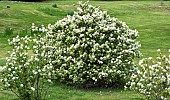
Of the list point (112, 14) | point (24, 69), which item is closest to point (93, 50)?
point (24, 69)

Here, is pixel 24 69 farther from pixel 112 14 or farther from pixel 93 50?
pixel 112 14

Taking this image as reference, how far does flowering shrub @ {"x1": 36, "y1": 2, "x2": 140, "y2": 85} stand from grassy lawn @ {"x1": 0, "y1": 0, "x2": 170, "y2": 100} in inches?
18.0

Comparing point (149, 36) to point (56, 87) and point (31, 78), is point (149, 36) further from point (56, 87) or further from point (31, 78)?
point (31, 78)

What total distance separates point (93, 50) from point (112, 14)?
2233 centimetres

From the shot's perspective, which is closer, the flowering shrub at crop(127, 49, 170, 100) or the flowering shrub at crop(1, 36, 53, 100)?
the flowering shrub at crop(127, 49, 170, 100)

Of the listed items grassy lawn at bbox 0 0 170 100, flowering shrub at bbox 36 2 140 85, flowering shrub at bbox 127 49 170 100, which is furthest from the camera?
flowering shrub at bbox 36 2 140 85

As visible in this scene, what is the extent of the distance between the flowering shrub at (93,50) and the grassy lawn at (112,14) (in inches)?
18.0

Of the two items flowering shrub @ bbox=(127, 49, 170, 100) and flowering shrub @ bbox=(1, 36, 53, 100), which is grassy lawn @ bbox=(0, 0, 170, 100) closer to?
flowering shrub @ bbox=(1, 36, 53, 100)

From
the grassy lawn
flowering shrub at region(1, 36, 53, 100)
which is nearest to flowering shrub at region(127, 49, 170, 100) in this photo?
the grassy lawn

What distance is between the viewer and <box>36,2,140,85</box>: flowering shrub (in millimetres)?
12680

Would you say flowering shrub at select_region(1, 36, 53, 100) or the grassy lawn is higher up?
flowering shrub at select_region(1, 36, 53, 100)

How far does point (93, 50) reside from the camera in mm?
12641

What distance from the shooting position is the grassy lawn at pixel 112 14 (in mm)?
12266

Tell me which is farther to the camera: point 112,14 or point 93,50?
point 112,14
